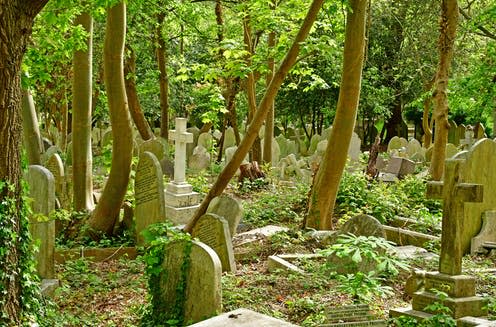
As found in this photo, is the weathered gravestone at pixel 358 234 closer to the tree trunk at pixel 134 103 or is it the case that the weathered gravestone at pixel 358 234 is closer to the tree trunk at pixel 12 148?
the tree trunk at pixel 12 148

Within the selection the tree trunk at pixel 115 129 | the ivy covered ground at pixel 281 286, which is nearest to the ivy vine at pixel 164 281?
the ivy covered ground at pixel 281 286

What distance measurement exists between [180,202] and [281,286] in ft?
20.5

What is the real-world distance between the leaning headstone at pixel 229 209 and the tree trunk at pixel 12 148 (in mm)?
4753

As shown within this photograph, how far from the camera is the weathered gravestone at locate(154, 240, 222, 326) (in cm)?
628

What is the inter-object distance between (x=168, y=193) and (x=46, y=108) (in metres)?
11.1

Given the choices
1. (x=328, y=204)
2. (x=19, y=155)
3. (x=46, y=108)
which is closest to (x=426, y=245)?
(x=328, y=204)

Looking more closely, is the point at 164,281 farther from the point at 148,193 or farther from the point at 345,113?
the point at 345,113

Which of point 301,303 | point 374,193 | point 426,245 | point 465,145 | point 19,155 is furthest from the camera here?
point 465,145

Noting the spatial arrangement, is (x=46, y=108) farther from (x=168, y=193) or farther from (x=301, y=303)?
(x=301, y=303)

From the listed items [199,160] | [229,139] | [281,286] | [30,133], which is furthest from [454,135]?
[281,286]

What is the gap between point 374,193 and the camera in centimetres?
1248

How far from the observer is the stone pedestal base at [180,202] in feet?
44.1

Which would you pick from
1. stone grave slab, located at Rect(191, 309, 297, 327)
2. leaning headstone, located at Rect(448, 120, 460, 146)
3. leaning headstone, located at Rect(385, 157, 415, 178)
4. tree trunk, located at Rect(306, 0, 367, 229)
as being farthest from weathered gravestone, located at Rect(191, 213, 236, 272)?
leaning headstone, located at Rect(448, 120, 460, 146)

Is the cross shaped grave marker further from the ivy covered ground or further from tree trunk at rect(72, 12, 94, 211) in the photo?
tree trunk at rect(72, 12, 94, 211)
